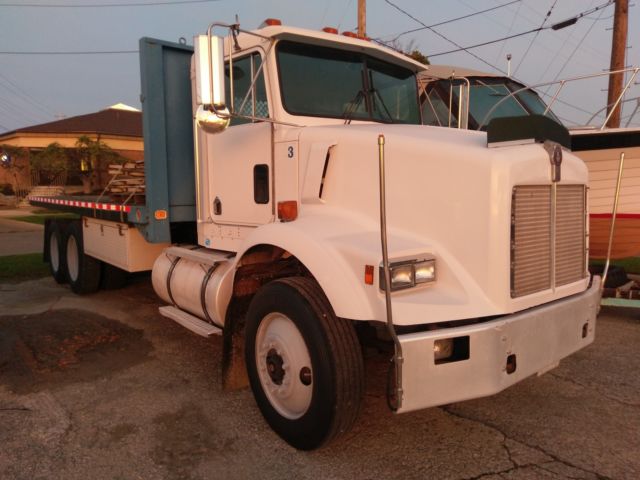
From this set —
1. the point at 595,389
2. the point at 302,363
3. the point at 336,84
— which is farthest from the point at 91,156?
the point at 595,389

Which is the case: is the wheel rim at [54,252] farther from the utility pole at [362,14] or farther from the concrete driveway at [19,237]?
the utility pole at [362,14]

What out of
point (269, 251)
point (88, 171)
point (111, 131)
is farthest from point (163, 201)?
point (111, 131)

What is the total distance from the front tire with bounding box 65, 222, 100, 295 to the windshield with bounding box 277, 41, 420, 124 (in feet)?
15.3

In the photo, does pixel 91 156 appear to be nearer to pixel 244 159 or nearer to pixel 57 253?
pixel 57 253

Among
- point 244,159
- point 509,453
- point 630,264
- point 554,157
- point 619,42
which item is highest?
point 619,42

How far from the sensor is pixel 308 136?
3746mm

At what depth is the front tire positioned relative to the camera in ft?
24.1

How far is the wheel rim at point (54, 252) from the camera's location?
8214 mm

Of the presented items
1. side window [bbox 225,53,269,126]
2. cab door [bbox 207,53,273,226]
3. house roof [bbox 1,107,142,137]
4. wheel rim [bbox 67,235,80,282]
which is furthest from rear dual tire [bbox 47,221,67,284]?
house roof [bbox 1,107,142,137]

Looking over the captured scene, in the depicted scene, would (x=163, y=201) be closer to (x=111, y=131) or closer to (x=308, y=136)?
(x=308, y=136)

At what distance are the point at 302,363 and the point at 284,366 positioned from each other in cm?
17

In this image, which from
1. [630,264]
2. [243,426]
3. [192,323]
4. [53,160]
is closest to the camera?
[243,426]

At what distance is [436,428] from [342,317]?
1.24m

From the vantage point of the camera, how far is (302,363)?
3203mm
